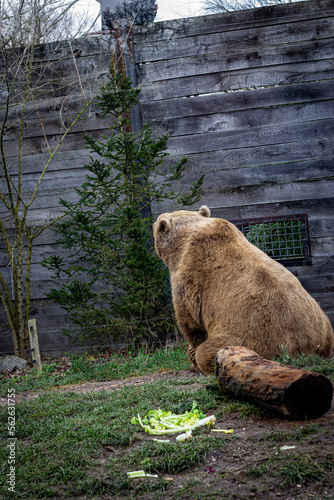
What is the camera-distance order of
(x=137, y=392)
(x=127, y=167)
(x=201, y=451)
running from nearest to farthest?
(x=201, y=451)
(x=137, y=392)
(x=127, y=167)

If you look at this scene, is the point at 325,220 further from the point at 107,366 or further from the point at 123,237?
the point at 107,366

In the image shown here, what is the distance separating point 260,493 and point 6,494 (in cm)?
138

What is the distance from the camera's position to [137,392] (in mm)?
4262

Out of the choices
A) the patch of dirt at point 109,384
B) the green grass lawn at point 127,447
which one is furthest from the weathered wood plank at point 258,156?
the green grass lawn at point 127,447

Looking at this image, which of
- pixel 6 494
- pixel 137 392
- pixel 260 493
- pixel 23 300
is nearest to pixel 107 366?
pixel 137 392

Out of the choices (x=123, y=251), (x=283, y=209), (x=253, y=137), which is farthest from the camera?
(x=253, y=137)

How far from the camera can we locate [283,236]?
25.9ft

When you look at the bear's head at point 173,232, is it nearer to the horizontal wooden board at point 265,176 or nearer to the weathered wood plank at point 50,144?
the horizontal wooden board at point 265,176

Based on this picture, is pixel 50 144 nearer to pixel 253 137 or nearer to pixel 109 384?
pixel 253 137

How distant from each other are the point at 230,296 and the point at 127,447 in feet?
6.13

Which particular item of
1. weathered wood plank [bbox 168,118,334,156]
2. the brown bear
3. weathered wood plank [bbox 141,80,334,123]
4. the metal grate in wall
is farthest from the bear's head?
weathered wood plank [bbox 141,80,334,123]

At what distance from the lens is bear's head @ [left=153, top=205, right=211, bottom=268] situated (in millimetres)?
5129

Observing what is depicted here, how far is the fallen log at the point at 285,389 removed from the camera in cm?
288

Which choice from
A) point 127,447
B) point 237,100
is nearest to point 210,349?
point 127,447
